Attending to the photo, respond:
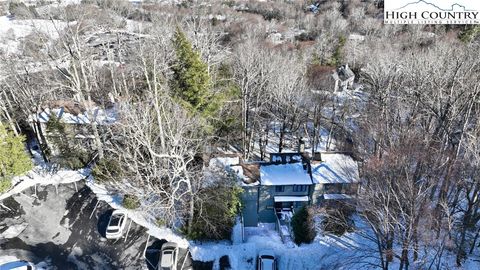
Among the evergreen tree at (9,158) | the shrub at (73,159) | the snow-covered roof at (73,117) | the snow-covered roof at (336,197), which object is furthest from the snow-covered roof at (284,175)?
the evergreen tree at (9,158)

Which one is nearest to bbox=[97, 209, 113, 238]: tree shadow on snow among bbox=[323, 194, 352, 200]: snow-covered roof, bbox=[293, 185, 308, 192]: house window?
bbox=[293, 185, 308, 192]: house window

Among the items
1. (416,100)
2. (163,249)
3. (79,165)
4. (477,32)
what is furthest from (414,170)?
(477,32)

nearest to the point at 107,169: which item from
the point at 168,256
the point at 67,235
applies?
the point at 67,235

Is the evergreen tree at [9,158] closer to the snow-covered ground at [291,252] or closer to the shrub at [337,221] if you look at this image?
the snow-covered ground at [291,252]

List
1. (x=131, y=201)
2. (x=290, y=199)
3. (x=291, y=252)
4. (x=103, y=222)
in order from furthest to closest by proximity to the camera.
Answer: (x=131, y=201) < (x=103, y=222) < (x=290, y=199) < (x=291, y=252)

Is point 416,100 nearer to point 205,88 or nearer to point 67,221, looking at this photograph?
point 205,88

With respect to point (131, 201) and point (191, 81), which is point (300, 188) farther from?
point (131, 201)
